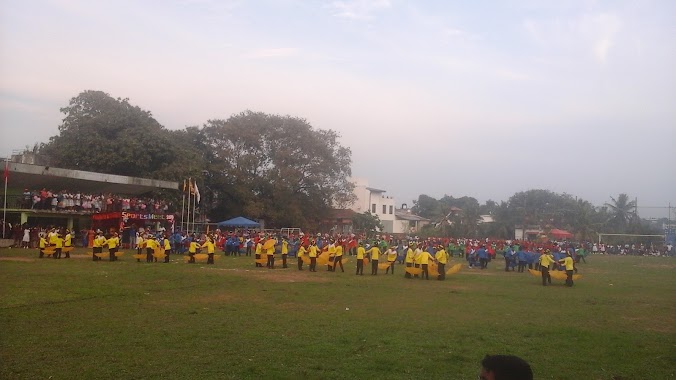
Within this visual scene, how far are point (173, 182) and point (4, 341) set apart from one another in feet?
108

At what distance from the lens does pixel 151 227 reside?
38.8 meters

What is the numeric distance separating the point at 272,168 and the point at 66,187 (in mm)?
18293

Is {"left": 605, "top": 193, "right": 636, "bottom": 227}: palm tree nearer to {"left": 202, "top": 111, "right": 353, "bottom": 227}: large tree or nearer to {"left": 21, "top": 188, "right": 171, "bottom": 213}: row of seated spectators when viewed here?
{"left": 202, "top": 111, "right": 353, "bottom": 227}: large tree

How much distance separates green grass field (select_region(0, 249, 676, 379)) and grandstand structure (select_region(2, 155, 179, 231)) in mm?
14696

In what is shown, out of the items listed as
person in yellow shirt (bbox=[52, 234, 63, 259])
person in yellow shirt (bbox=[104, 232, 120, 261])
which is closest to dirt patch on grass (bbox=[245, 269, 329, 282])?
person in yellow shirt (bbox=[104, 232, 120, 261])

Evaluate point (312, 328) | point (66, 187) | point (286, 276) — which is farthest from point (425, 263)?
point (66, 187)

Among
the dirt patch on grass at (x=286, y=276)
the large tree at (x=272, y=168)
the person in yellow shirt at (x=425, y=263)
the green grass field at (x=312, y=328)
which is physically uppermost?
the large tree at (x=272, y=168)

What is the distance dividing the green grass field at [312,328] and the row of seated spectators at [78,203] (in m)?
16.0

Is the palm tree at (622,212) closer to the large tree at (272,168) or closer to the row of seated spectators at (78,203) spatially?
the large tree at (272,168)

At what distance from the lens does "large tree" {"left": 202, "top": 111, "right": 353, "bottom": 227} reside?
170 ft

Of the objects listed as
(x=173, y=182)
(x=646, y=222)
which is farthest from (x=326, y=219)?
(x=646, y=222)

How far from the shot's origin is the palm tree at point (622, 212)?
211 feet

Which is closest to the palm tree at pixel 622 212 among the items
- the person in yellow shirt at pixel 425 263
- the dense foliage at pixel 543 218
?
the dense foliage at pixel 543 218

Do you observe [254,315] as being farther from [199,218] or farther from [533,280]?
[199,218]
